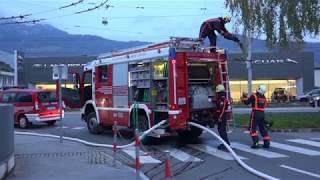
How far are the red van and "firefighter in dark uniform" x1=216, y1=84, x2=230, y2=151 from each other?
12095 millimetres

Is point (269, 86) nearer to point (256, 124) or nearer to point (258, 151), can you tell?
point (256, 124)

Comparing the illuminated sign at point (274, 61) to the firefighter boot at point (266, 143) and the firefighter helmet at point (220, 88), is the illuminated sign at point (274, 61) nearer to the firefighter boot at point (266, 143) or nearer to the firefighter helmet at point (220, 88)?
the firefighter helmet at point (220, 88)

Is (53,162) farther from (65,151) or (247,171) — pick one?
(247,171)

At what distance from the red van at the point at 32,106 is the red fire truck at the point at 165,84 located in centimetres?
678

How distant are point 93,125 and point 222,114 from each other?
7273mm

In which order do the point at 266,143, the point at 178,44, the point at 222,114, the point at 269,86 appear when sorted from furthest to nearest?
the point at 269,86 → the point at 178,44 → the point at 266,143 → the point at 222,114

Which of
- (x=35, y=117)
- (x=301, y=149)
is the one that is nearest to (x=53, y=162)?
(x=301, y=149)

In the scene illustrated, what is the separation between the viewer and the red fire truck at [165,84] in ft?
56.0

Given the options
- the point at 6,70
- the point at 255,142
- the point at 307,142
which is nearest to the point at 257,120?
the point at 255,142

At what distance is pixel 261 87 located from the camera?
17.4m

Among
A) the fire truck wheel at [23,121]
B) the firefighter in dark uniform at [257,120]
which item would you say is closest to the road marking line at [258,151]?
the firefighter in dark uniform at [257,120]

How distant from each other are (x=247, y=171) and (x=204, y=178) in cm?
132

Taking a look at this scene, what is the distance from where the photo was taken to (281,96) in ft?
219

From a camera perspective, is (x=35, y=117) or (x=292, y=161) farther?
(x=35, y=117)
